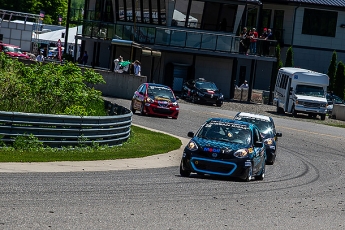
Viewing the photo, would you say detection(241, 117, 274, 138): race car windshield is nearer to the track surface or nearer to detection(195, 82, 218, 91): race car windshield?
the track surface

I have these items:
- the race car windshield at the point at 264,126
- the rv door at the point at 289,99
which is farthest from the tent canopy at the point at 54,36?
the race car windshield at the point at 264,126

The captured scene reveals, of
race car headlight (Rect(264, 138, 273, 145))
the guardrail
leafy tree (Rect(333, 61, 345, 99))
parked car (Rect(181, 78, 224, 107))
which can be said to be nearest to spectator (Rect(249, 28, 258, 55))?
parked car (Rect(181, 78, 224, 107))

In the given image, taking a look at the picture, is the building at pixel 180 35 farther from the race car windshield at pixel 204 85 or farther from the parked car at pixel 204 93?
the race car windshield at pixel 204 85

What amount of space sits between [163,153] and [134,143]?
205 centimetres

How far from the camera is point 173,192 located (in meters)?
16.7

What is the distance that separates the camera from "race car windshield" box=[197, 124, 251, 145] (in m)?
20.8

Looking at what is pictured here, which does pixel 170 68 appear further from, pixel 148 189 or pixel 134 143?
pixel 148 189

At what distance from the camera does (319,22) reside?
6600 centimetres

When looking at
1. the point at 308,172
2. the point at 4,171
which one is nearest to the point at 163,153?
the point at 308,172

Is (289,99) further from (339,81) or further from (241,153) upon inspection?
(241,153)

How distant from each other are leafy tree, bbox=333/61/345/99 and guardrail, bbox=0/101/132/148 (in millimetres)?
35651

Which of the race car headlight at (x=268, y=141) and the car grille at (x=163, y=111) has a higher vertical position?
the race car headlight at (x=268, y=141)

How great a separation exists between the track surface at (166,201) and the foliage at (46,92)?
5.78 meters

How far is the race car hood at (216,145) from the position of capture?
19.9 meters
